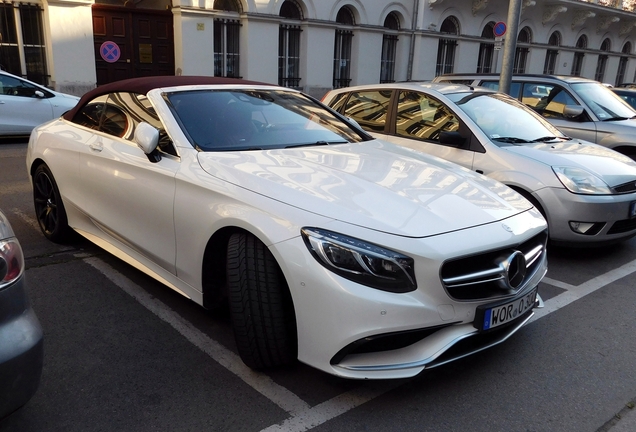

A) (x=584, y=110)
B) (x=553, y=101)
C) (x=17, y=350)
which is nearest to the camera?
(x=17, y=350)

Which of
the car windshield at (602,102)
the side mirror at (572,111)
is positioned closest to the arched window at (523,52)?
the car windshield at (602,102)

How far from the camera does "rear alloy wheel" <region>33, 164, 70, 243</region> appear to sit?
15.3 feet

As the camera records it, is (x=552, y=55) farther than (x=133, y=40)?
Yes

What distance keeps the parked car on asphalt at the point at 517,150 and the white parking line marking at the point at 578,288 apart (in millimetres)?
291

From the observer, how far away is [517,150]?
511 cm

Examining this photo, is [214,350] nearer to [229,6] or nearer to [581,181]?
[581,181]

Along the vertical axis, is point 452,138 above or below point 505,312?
above

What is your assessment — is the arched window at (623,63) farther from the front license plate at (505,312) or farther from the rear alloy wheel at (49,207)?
the rear alloy wheel at (49,207)

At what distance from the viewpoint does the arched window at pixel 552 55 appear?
1005 inches

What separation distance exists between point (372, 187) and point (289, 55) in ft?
48.7

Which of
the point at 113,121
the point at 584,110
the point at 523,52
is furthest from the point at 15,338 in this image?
the point at 523,52

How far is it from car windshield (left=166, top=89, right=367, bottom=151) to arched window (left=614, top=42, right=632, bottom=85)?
104 ft

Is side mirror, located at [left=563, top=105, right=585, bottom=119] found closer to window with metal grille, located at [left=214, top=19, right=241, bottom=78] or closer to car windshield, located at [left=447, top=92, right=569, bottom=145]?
car windshield, located at [left=447, top=92, right=569, bottom=145]

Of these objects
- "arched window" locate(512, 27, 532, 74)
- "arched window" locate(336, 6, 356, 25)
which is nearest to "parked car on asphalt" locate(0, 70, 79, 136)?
"arched window" locate(336, 6, 356, 25)
